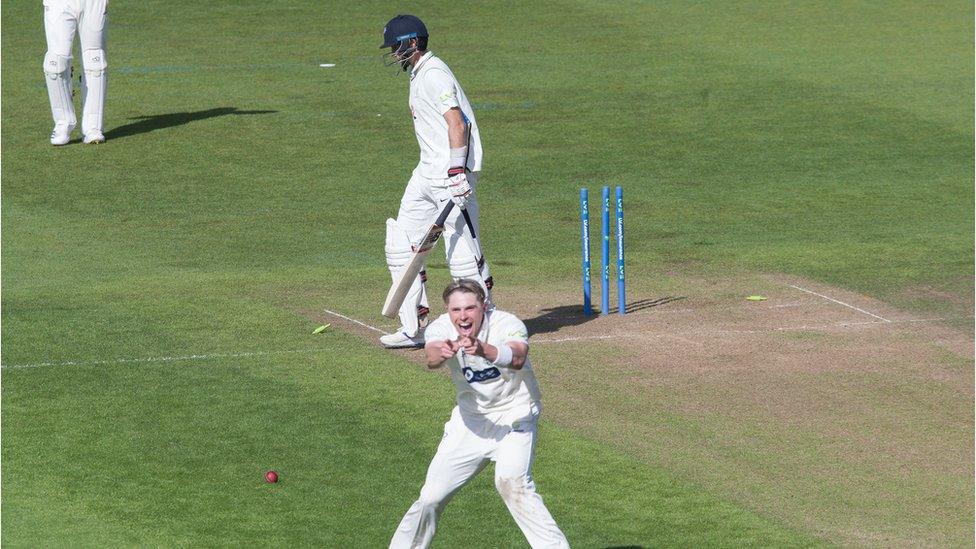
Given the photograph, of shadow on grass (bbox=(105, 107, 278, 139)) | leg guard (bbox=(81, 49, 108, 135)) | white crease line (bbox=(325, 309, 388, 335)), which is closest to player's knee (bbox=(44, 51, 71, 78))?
leg guard (bbox=(81, 49, 108, 135))

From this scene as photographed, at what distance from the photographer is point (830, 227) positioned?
58.4 ft

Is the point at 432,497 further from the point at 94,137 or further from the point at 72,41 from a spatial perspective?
the point at 94,137

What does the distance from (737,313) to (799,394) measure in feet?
7.71

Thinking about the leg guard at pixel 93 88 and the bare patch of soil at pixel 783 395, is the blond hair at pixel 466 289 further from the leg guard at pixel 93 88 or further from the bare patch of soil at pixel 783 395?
the leg guard at pixel 93 88

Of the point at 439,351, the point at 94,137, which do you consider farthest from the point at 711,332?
the point at 94,137

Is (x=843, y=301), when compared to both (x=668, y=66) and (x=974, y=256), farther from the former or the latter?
(x=668, y=66)

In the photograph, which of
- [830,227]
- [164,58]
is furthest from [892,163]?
[164,58]

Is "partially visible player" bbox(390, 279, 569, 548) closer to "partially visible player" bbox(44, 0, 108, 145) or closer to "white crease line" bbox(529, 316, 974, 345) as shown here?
"white crease line" bbox(529, 316, 974, 345)

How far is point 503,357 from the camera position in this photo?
755 centimetres

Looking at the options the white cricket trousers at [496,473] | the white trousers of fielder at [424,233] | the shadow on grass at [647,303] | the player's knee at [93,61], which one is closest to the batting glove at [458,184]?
the white trousers of fielder at [424,233]

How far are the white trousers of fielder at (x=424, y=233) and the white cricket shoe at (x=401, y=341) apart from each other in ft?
0.19

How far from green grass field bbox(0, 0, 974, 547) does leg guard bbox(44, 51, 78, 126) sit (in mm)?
546

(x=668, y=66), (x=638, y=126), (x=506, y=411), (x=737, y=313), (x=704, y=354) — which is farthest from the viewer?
(x=668, y=66)

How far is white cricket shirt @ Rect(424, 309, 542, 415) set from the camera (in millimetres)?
7797
